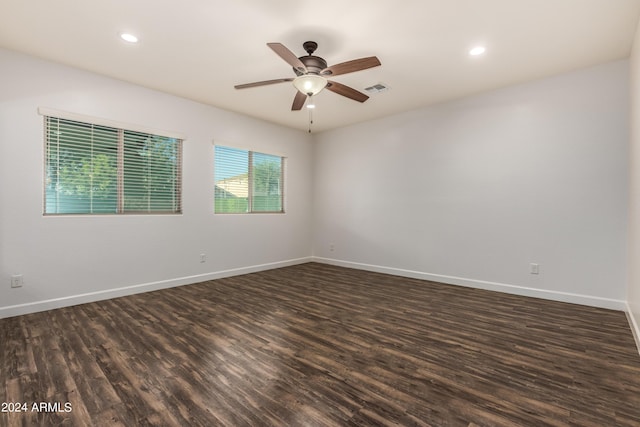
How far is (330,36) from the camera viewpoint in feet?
9.39

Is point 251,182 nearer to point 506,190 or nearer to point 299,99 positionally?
point 299,99

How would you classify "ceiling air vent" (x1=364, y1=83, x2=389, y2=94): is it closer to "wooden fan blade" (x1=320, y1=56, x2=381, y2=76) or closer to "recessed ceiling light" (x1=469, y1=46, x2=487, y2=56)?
"recessed ceiling light" (x1=469, y1=46, x2=487, y2=56)

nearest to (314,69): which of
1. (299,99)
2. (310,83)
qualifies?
(310,83)

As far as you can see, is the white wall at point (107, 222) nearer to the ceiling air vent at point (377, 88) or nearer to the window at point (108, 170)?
the window at point (108, 170)

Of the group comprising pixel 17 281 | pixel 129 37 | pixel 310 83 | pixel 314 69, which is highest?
pixel 129 37

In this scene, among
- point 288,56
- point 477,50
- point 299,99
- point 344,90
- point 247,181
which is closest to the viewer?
point 288,56

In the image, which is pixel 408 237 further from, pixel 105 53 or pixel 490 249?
pixel 105 53

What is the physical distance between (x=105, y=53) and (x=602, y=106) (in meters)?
5.53

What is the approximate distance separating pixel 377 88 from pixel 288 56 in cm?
191

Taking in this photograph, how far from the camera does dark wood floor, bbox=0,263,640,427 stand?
1.66m

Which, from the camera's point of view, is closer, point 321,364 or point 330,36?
point 321,364

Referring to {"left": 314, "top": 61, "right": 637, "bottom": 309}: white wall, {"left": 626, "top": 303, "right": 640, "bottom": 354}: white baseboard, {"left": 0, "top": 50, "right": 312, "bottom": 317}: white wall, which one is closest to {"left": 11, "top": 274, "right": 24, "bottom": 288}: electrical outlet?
{"left": 0, "top": 50, "right": 312, "bottom": 317}: white wall

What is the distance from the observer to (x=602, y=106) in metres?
3.47

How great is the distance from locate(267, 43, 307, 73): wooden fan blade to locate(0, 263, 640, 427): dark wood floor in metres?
2.39
